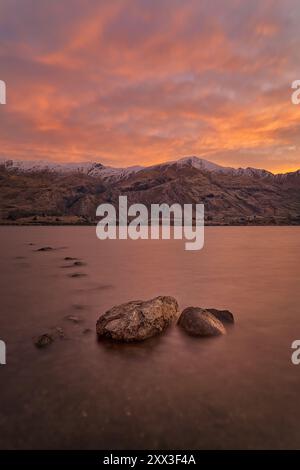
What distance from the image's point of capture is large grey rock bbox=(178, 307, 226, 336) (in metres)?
12.1

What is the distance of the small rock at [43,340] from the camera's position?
11067 mm

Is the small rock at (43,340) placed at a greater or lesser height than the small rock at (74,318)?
greater

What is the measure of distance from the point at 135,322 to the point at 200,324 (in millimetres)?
2686

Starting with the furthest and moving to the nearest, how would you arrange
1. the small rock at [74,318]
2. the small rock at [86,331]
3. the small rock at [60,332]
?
the small rock at [74,318]
the small rock at [86,331]
the small rock at [60,332]

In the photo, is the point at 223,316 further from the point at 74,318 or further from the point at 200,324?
the point at 74,318

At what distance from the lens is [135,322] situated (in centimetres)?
1156

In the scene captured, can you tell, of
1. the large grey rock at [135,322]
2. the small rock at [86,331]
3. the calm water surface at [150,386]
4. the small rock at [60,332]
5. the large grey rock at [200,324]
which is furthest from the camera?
the small rock at [86,331]

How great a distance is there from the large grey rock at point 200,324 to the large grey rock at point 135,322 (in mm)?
843

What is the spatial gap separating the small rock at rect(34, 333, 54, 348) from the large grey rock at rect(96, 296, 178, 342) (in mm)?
1802

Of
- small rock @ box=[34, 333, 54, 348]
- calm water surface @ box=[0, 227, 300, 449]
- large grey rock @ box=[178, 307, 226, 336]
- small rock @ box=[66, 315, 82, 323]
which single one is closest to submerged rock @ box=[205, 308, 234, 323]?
calm water surface @ box=[0, 227, 300, 449]

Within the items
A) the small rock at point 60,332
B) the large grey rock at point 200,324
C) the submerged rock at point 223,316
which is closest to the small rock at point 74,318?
the small rock at point 60,332

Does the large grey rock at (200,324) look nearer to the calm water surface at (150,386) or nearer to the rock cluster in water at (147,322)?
the rock cluster in water at (147,322)

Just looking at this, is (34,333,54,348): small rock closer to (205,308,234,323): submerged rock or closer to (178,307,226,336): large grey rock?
(178,307,226,336): large grey rock
